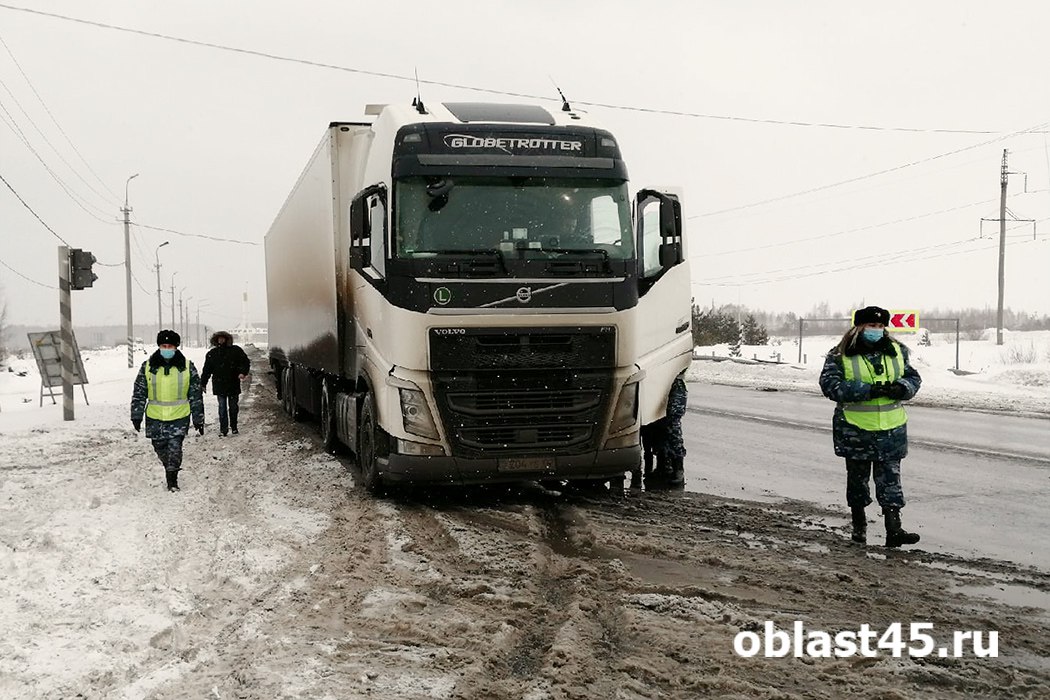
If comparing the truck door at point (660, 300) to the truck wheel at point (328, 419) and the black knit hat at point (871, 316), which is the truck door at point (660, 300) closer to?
the black knit hat at point (871, 316)

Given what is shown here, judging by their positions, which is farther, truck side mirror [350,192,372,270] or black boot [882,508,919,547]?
truck side mirror [350,192,372,270]

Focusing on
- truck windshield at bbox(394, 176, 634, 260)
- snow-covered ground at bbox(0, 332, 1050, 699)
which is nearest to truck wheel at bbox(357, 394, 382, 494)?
snow-covered ground at bbox(0, 332, 1050, 699)

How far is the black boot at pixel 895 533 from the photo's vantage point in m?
6.80

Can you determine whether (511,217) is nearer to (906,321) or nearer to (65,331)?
(65,331)

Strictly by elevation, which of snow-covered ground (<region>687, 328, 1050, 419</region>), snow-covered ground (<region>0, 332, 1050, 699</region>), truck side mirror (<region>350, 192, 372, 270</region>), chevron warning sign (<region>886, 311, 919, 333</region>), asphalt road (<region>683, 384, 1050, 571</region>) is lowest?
snow-covered ground (<region>687, 328, 1050, 419</region>)

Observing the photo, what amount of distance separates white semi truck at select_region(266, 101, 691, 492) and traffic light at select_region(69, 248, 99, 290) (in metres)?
10.3

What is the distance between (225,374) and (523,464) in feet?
26.5

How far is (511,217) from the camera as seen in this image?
818 centimetres

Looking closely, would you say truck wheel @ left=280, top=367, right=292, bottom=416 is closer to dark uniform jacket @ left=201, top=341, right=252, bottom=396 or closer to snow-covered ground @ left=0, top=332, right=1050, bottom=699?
dark uniform jacket @ left=201, top=341, right=252, bottom=396

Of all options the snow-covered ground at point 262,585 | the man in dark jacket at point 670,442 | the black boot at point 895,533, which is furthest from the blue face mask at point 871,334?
the man in dark jacket at point 670,442

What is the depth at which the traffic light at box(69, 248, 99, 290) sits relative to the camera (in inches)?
661

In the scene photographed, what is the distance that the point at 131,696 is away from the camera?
12.9ft

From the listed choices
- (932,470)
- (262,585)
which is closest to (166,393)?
(262,585)

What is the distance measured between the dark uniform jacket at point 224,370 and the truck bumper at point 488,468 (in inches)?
279
